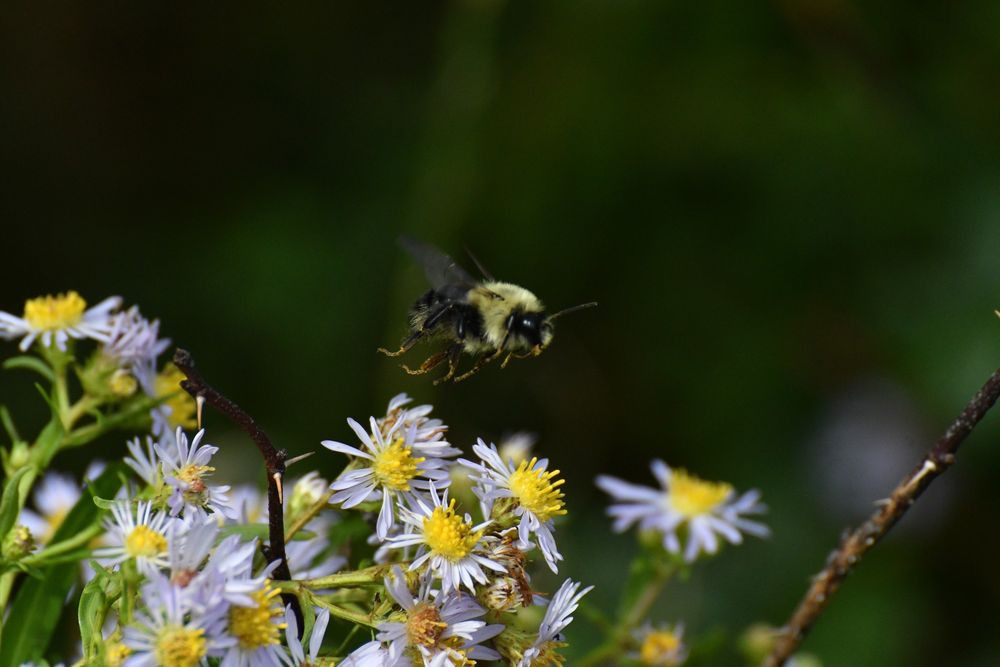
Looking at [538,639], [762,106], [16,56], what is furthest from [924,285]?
[16,56]

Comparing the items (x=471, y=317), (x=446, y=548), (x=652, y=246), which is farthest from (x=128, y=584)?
(x=652, y=246)

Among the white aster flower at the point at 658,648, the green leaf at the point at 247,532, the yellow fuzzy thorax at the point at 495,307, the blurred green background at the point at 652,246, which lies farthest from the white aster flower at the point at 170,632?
the blurred green background at the point at 652,246

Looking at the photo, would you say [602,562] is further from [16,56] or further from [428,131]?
[16,56]

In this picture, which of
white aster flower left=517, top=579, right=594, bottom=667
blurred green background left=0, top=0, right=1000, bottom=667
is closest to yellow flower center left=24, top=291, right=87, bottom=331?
white aster flower left=517, top=579, right=594, bottom=667

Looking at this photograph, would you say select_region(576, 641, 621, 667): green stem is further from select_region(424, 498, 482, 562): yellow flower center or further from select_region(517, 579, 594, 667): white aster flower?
select_region(424, 498, 482, 562): yellow flower center

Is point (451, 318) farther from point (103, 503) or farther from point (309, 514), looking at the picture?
point (103, 503)
